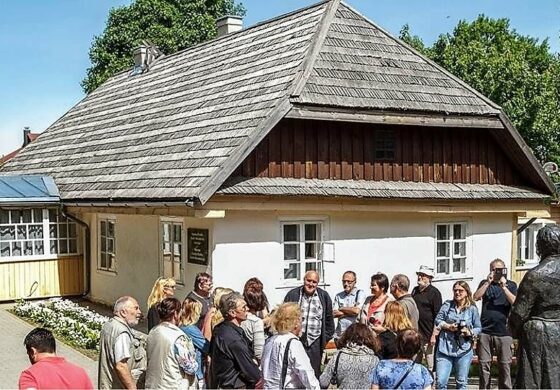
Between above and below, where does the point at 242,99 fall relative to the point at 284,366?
above

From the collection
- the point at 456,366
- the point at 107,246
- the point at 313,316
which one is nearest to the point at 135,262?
the point at 107,246

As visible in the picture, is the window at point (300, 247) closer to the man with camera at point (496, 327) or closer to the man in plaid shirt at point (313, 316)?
the man with camera at point (496, 327)

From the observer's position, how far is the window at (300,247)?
13961mm

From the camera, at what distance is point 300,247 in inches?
553

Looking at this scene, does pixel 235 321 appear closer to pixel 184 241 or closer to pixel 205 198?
pixel 205 198

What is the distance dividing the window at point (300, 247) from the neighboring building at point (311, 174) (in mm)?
20

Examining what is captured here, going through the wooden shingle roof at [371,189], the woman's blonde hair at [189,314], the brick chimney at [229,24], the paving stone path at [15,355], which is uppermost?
the brick chimney at [229,24]

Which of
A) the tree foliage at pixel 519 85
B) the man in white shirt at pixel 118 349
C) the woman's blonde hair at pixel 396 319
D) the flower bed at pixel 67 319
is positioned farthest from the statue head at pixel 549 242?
the tree foliage at pixel 519 85

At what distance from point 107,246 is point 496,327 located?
10.7 m

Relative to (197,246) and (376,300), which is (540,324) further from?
(197,246)

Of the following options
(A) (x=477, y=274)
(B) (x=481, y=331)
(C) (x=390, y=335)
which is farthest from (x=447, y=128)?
(C) (x=390, y=335)

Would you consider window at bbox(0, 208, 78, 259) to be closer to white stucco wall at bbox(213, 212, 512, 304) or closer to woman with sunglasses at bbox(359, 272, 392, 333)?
white stucco wall at bbox(213, 212, 512, 304)

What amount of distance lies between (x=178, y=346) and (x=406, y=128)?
9.57 meters

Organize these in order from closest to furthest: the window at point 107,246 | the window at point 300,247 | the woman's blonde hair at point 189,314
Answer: the woman's blonde hair at point 189,314
the window at point 300,247
the window at point 107,246
